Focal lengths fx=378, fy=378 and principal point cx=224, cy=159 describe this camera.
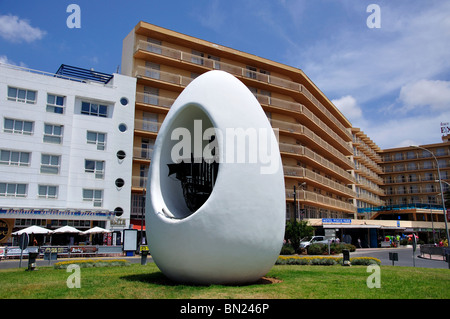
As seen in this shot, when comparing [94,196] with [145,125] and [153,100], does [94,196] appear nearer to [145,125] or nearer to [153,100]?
[145,125]

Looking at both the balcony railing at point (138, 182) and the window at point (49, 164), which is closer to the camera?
the window at point (49, 164)

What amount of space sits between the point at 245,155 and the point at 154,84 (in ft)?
100

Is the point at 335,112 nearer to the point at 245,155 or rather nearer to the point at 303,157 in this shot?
the point at 303,157

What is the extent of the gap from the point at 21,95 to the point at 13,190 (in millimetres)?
7949

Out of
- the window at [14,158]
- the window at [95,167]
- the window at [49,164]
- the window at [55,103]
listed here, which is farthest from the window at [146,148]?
the window at [14,158]

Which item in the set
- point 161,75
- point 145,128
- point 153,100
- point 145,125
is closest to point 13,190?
point 145,128

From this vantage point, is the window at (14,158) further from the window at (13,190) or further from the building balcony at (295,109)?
the building balcony at (295,109)

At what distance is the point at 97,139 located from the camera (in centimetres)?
3456

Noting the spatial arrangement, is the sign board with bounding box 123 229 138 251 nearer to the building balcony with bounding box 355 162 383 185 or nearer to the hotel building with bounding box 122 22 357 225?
the hotel building with bounding box 122 22 357 225

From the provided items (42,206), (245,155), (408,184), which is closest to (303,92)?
A: (42,206)

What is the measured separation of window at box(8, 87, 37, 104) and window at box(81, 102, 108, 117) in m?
4.16

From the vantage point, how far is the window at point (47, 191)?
102 feet

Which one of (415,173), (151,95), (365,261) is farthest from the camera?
(415,173)

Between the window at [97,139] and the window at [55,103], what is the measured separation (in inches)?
121
